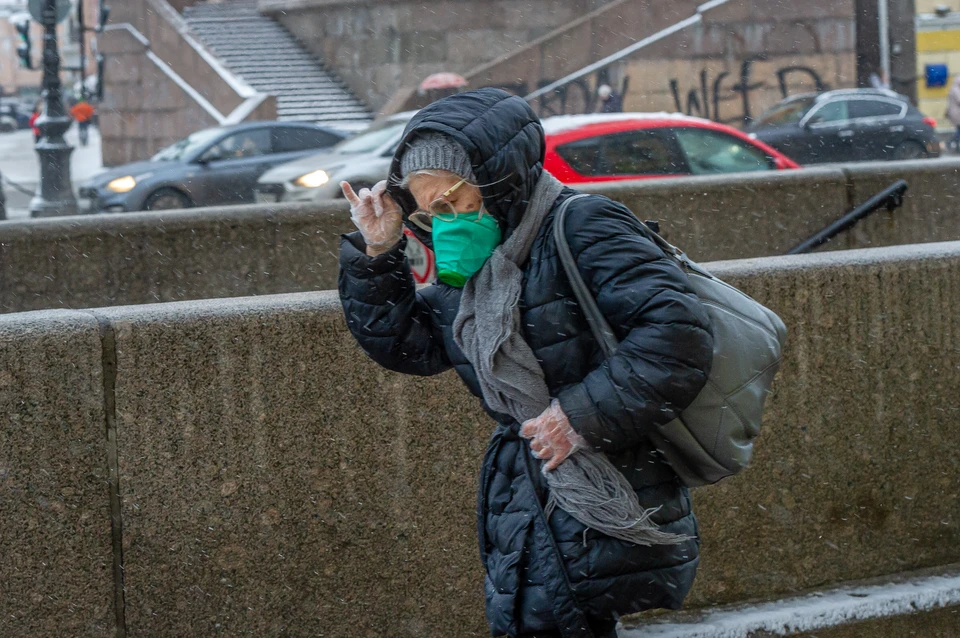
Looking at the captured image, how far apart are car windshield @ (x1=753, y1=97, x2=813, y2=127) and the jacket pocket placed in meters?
20.9

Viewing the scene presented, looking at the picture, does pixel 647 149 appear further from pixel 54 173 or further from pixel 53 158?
pixel 54 173

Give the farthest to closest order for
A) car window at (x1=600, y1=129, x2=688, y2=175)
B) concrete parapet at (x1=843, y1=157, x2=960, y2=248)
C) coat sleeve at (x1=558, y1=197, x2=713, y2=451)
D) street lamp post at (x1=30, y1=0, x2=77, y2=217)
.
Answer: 1. street lamp post at (x1=30, y1=0, x2=77, y2=217)
2. car window at (x1=600, y1=129, x2=688, y2=175)
3. concrete parapet at (x1=843, y1=157, x2=960, y2=248)
4. coat sleeve at (x1=558, y1=197, x2=713, y2=451)

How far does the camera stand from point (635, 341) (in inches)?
91.6

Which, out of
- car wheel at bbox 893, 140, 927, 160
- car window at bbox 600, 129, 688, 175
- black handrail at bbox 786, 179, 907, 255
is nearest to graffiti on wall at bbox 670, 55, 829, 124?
car wheel at bbox 893, 140, 927, 160

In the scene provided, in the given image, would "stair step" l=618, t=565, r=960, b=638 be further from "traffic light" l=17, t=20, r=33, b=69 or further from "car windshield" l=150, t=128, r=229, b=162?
"traffic light" l=17, t=20, r=33, b=69

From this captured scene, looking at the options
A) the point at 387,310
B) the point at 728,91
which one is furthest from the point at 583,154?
the point at 728,91

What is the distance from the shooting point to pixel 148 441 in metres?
3.33

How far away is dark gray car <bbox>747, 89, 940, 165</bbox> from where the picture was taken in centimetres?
2233

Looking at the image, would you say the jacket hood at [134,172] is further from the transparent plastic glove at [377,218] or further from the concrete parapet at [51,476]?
the transparent plastic glove at [377,218]

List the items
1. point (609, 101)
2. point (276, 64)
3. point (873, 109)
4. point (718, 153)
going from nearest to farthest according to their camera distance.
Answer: point (718, 153)
point (873, 109)
point (609, 101)
point (276, 64)

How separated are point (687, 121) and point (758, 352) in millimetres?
9214

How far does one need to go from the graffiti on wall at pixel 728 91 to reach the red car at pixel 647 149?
17.9 metres

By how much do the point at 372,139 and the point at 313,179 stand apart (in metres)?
1.36

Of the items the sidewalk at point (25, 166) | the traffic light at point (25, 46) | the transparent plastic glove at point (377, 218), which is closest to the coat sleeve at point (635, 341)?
the transparent plastic glove at point (377, 218)
